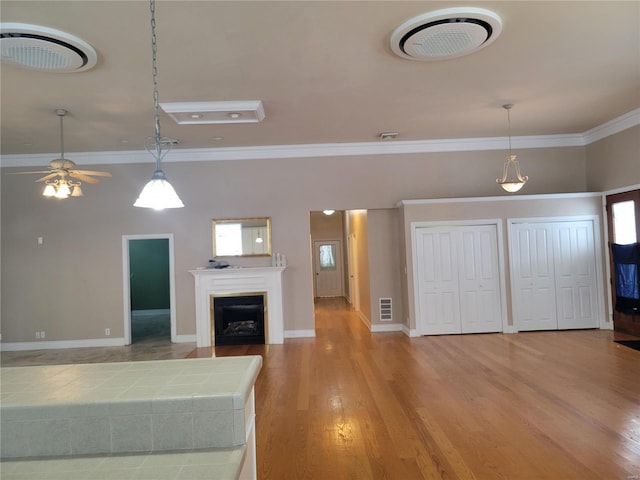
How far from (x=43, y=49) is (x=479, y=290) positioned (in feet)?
20.5

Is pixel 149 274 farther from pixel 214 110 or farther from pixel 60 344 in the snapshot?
pixel 214 110

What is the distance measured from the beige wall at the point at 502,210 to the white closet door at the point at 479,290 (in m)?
0.19

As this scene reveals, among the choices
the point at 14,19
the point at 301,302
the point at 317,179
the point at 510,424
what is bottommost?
the point at 510,424

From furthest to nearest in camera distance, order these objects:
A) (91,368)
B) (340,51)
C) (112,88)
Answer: (112,88) → (340,51) → (91,368)

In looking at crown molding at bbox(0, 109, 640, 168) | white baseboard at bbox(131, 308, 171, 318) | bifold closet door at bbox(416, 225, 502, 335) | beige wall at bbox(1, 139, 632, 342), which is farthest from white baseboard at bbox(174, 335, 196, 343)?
white baseboard at bbox(131, 308, 171, 318)

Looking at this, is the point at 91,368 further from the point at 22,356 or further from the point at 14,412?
the point at 22,356

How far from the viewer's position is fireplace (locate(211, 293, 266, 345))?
21.3 ft

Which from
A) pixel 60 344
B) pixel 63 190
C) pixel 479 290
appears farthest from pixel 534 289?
pixel 60 344

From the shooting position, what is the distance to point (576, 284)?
20.8 ft

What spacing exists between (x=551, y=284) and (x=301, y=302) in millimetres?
4128

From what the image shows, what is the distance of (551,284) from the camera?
635cm

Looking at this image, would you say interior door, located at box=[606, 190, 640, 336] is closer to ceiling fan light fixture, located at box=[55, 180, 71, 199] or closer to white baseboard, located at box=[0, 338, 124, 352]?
ceiling fan light fixture, located at box=[55, 180, 71, 199]

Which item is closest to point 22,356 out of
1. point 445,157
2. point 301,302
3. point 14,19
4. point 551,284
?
point 301,302

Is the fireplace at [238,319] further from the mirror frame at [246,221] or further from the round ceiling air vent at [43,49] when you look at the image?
the round ceiling air vent at [43,49]
